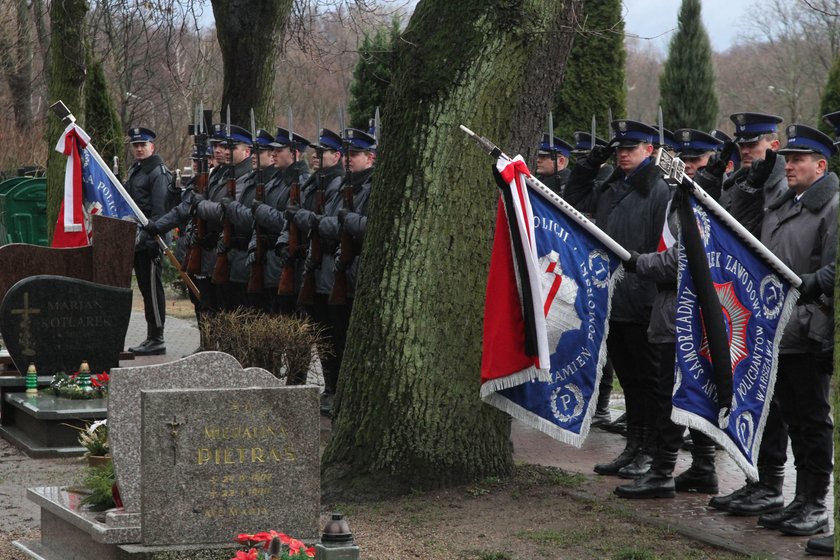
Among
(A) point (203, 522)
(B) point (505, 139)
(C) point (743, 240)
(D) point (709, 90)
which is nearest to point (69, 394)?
(B) point (505, 139)

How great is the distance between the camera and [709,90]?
1416 inches

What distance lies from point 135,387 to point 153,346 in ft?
30.5

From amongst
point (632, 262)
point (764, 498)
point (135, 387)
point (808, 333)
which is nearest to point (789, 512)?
point (764, 498)

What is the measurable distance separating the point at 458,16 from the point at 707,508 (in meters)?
3.23

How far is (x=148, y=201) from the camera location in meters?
15.2

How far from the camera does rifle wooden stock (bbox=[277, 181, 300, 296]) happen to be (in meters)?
11.9

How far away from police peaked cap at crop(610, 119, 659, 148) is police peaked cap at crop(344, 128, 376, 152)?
9.46ft

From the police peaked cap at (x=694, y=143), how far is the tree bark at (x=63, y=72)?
9792 millimetres

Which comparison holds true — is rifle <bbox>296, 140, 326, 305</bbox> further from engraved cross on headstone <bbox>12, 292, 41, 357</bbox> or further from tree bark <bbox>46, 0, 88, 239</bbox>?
tree bark <bbox>46, 0, 88, 239</bbox>

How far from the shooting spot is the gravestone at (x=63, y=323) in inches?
438

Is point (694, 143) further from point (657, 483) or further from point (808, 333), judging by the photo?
point (808, 333)

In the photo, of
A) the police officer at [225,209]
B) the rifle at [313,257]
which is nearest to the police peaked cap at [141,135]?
the police officer at [225,209]

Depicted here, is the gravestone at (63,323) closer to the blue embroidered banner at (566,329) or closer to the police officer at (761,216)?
the blue embroidered banner at (566,329)

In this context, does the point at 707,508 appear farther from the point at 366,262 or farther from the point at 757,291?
the point at 366,262
